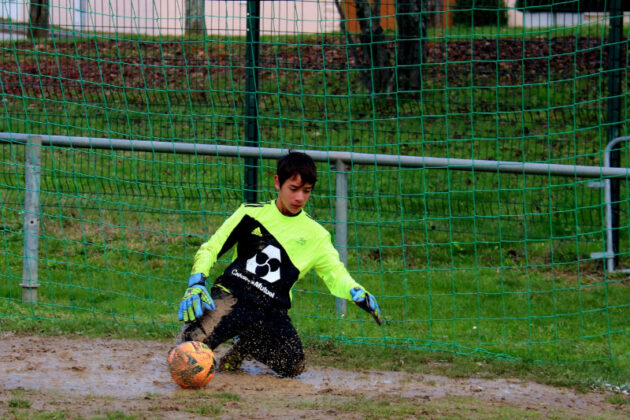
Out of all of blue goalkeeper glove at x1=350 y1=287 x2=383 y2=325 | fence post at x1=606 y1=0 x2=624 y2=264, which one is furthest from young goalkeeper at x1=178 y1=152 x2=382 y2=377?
fence post at x1=606 y1=0 x2=624 y2=264

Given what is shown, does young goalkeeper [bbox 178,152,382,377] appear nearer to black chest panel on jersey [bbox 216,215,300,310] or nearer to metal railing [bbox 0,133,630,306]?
black chest panel on jersey [bbox 216,215,300,310]

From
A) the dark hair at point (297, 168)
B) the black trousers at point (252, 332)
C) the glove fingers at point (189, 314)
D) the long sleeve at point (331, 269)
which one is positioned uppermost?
the dark hair at point (297, 168)

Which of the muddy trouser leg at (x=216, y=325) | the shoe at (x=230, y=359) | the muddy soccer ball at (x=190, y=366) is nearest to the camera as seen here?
the muddy soccer ball at (x=190, y=366)

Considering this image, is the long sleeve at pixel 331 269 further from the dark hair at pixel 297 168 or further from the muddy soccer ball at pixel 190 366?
the muddy soccer ball at pixel 190 366

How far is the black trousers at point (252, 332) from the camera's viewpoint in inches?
203

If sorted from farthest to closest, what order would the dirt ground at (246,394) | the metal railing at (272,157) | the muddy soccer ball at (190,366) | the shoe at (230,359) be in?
the metal railing at (272,157) → the shoe at (230,359) → the muddy soccer ball at (190,366) → the dirt ground at (246,394)

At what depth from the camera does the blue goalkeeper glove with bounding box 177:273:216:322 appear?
15.9 feet

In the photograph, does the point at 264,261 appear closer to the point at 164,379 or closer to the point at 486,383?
the point at 164,379

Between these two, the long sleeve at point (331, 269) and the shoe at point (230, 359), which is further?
the shoe at point (230, 359)

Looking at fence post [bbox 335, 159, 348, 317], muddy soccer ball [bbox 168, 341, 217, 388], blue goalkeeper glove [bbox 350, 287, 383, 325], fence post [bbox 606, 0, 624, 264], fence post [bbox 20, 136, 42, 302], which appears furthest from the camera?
fence post [bbox 606, 0, 624, 264]

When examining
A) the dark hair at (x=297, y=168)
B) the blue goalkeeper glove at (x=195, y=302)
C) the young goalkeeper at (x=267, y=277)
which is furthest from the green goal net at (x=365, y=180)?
the blue goalkeeper glove at (x=195, y=302)

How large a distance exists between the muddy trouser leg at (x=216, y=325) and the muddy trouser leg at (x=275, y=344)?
0.34 feet

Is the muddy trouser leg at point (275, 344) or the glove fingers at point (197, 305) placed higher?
the glove fingers at point (197, 305)

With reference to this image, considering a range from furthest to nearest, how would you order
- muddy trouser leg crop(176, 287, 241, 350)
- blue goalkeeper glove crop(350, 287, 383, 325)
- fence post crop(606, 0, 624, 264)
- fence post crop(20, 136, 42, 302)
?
fence post crop(606, 0, 624, 264) → fence post crop(20, 136, 42, 302) → muddy trouser leg crop(176, 287, 241, 350) → blue goalkeeper glove crop(350, 287, 383, 325)
